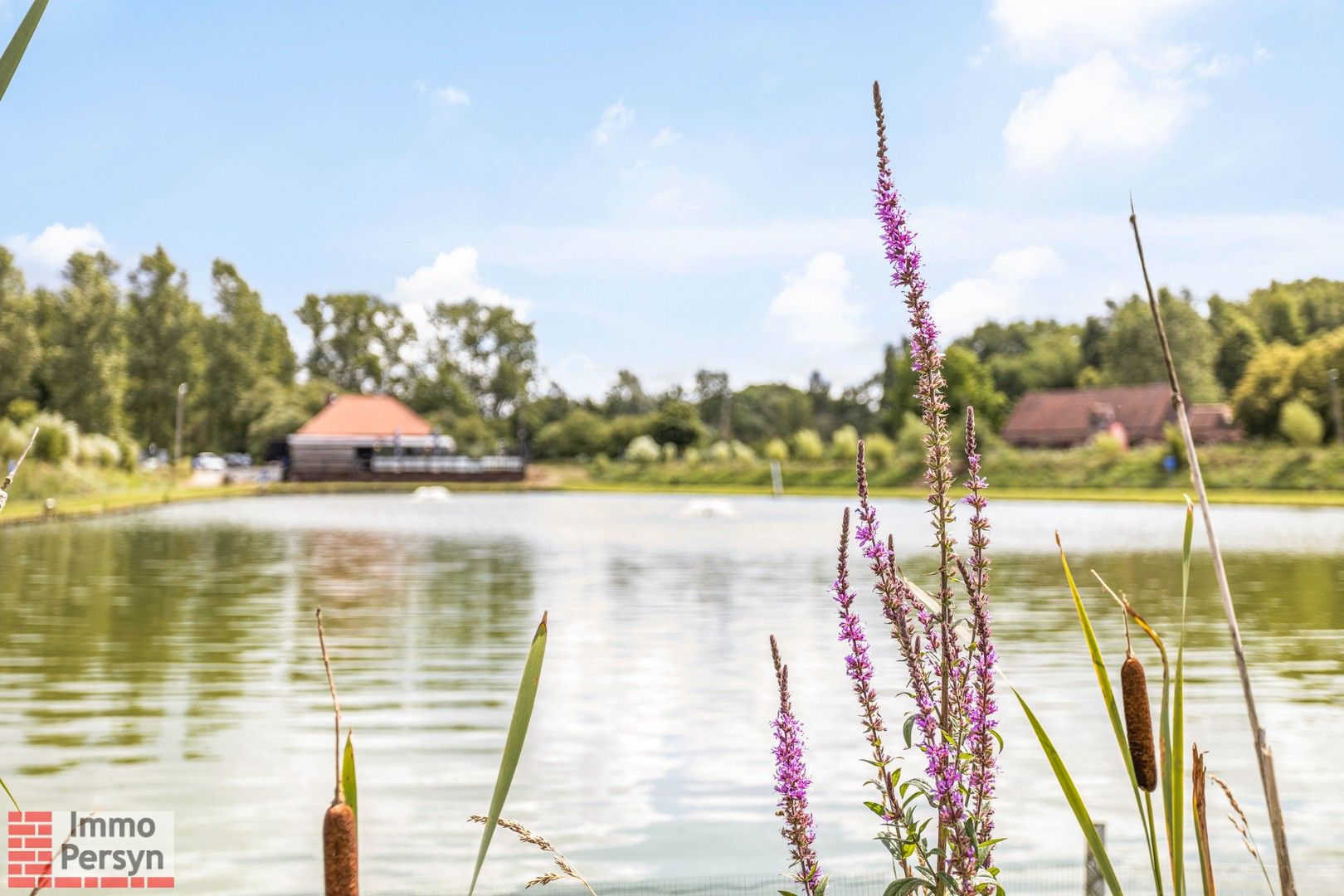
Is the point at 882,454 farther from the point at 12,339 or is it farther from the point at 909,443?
the point at 12,339

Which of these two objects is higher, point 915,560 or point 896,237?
point 896,237

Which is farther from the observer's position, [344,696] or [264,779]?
[344,696]

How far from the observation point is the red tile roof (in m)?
67.3

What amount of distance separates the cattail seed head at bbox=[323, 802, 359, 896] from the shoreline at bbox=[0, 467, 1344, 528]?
96.4 ft

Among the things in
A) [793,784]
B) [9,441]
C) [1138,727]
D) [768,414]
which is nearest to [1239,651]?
[1138,727]

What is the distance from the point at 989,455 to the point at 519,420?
1307 inches

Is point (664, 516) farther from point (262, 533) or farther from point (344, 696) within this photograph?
point (344, 696)

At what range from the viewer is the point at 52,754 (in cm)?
686

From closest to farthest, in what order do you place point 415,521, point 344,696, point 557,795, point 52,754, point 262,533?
point 557,795 → point 52,754 → point 344,696 → point 262,533 → point 415,521

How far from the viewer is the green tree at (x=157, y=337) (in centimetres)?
6719

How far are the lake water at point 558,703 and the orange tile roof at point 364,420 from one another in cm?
4923

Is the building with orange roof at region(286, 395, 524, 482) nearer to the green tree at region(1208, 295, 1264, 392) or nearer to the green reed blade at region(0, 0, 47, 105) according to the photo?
the green tree at region(1208, 295, 1264, 392)

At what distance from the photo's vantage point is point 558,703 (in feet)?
28.9

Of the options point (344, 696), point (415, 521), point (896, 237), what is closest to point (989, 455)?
point (415, 521)
